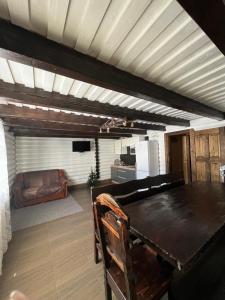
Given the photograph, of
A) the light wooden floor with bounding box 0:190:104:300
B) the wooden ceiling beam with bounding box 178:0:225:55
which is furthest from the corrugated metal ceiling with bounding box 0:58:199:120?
the light wooden floor with bounding box 0:190:104:300

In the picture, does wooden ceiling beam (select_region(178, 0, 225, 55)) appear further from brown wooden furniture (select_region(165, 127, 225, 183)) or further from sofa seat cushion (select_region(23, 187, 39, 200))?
sofa seat cushion (select_region(23, 187, 39, 200))

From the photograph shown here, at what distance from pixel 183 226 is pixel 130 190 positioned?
125 centimetres

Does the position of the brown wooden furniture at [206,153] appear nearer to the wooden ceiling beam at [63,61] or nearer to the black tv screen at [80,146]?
the wooden ceiling beam at [63,61]

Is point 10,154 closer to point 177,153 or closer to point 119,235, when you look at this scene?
point 119,235

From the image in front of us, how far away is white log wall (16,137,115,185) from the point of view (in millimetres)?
5230

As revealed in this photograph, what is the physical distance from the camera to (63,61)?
116 cm

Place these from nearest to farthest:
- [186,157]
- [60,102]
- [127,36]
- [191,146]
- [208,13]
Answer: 1. [208,13]
2. [127,36]
3. [60,102]
4. [191,146]
5. [186,157]

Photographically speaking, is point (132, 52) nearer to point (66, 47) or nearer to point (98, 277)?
point (66, 47)

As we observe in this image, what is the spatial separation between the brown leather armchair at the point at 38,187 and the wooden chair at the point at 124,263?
155 inches

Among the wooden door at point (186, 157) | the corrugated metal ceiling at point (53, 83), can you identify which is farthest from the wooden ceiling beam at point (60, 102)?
the wooden door at point (186, 157)

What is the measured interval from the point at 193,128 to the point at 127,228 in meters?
4.07

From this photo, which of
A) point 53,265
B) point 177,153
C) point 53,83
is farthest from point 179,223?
point 177,153

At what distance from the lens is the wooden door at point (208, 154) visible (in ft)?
12.0

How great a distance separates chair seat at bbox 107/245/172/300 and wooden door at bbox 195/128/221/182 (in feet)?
10.6
